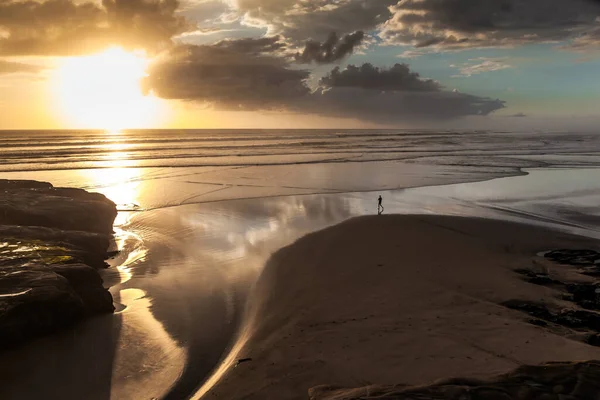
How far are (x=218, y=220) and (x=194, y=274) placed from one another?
6754 millimetres

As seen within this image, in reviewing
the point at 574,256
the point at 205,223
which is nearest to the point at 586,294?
the point at 574,256

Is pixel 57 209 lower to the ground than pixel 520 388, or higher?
higher

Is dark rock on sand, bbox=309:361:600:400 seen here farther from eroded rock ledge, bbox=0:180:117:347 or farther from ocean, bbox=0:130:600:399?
eroded rock ledge, bbox=0:180:117:347

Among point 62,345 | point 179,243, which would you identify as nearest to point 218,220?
point 179,243

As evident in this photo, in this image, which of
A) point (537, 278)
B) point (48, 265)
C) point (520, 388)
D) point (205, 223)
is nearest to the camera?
point (520, 388)

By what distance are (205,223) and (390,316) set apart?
11.5m

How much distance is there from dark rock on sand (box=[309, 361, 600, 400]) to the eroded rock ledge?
655cm

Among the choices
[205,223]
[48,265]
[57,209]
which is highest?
[57,209]

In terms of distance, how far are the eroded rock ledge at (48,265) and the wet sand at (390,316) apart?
13.0ft

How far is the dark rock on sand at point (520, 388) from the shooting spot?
4.14m

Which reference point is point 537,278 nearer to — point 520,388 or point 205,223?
point 520,388

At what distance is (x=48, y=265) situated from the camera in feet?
31.4

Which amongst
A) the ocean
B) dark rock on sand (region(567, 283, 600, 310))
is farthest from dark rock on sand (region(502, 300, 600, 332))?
the ocean

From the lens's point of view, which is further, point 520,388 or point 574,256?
point 574,256
